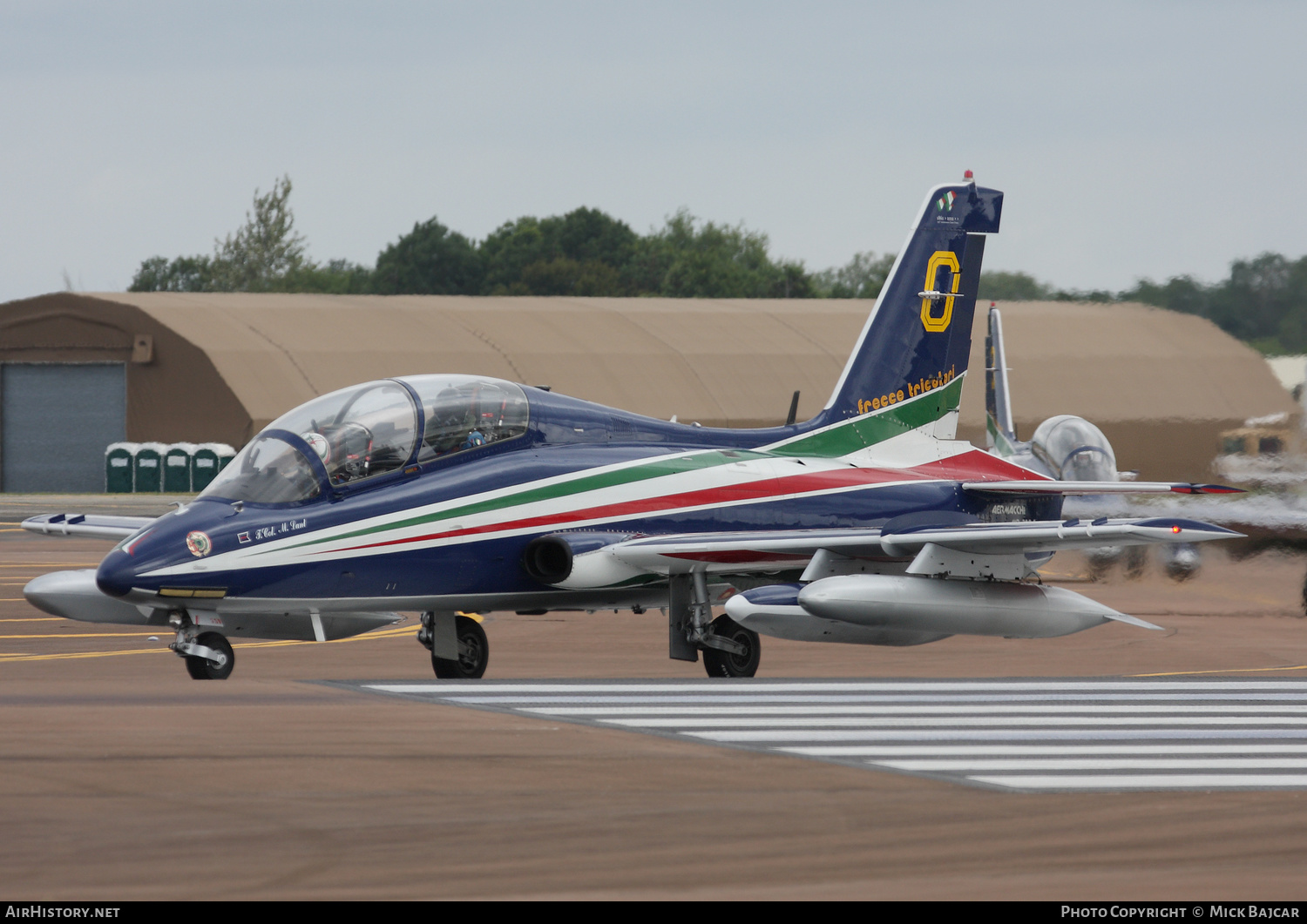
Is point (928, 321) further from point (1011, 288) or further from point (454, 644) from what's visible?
point (1011, 288)

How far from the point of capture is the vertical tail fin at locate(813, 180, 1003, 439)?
2148cm

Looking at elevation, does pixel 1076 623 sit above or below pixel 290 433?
below

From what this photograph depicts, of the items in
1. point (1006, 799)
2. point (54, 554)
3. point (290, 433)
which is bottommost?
point (54, 554)

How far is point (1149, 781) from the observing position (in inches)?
426

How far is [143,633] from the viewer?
23625mm

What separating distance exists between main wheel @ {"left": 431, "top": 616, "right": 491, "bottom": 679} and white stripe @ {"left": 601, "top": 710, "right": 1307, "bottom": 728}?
4.75 m

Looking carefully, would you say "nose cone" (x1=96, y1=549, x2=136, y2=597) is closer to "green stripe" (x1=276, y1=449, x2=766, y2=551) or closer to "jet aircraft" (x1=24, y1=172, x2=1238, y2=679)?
"jet aircraft" (x1=24, y1=172, x2=1238, y2=679)

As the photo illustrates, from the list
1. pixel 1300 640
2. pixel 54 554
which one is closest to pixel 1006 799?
pixel 1300 640

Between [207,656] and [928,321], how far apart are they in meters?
9.84

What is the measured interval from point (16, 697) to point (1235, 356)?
3187cm

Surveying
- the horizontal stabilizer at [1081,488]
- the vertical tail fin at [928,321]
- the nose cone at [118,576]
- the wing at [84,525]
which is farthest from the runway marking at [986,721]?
the vertical tail fin at [928,321]

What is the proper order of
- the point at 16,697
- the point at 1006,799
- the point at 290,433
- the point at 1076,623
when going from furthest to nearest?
the point at 1076,623 < the point at 290,433 < the point at 16,697 < the point at 1006,799

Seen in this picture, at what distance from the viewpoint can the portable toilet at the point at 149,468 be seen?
63.2 metres

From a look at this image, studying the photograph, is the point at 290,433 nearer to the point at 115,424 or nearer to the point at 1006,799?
the point at 1006,799
